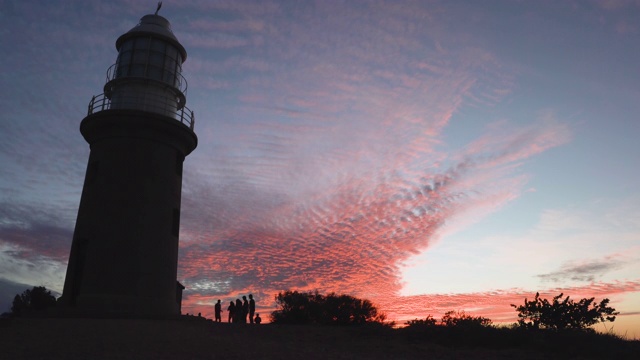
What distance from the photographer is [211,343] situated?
1162 cm

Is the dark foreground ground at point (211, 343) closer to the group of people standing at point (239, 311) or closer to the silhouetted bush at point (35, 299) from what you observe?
the group of people standing at point (239, 311)

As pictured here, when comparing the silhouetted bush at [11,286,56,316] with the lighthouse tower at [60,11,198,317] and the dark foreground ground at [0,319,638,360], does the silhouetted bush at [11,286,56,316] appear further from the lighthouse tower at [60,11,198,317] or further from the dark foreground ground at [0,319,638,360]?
the dark foreground ground at [0,319,638,360]

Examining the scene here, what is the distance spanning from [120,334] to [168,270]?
7432 millimetres

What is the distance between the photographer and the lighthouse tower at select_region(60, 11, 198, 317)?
1764cm

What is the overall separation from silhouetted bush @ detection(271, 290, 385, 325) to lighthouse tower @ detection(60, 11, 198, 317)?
526cm

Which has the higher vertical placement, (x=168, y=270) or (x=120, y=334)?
(x=168, y=270)

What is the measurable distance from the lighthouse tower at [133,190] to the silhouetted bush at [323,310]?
5.26 meters

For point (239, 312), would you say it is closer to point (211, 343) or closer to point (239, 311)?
point (239, 311)

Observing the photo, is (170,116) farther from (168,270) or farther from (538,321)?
(538,321)

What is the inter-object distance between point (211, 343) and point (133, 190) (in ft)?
31.1

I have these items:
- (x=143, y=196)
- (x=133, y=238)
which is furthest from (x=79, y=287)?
(x=143, y=196)

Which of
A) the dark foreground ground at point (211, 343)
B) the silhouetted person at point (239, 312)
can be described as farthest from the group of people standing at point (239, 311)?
the dark foreground ground at point (211, 343)

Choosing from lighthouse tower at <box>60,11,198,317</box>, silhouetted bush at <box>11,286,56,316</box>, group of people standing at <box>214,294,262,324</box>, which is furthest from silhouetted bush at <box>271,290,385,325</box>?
silhouetted bush at <box>11,286,56,316</box>

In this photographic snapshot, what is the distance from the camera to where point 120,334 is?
11.7m
